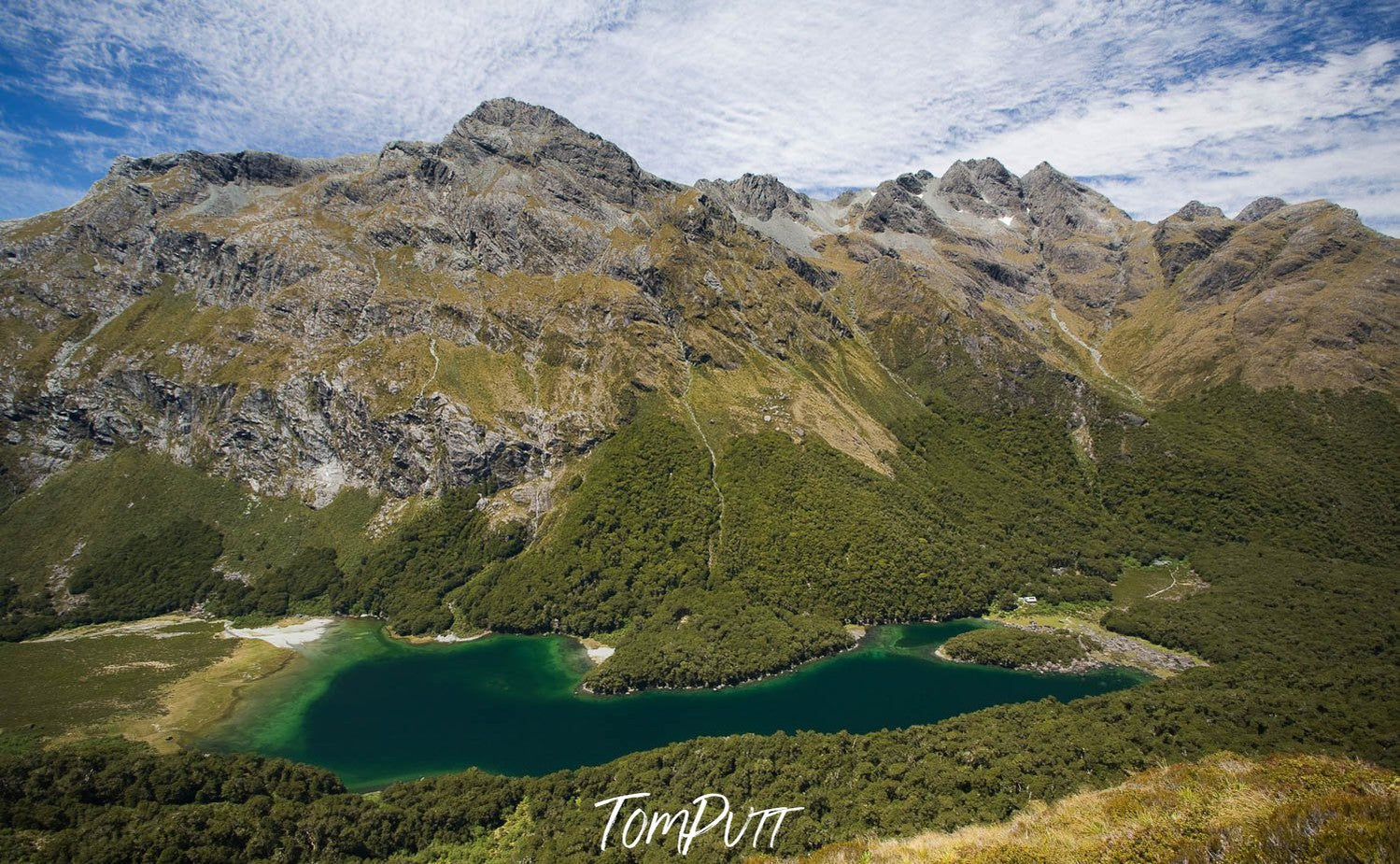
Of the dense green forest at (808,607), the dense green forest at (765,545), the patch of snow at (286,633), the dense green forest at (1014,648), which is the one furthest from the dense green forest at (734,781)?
the patch of snow at (286,633)

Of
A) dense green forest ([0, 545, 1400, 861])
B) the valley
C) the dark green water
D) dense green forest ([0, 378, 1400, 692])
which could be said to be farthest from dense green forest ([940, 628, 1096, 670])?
dense green forest ([0, 545, 1400, 861])

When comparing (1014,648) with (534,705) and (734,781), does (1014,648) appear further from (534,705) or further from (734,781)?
(534,705)

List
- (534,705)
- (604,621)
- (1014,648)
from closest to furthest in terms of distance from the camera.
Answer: (534,705) < (1014,648) < (604,621)

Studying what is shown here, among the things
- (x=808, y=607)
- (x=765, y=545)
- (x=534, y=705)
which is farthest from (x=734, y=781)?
(x=765, y=545)

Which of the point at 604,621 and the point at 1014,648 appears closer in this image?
the point at 1014,648

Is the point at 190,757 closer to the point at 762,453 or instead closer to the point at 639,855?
the point at 639,855

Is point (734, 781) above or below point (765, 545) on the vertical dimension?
below
